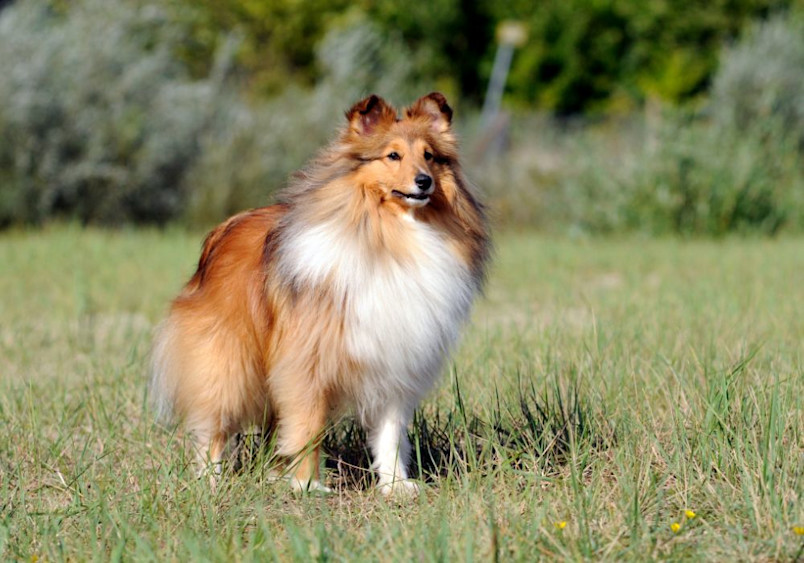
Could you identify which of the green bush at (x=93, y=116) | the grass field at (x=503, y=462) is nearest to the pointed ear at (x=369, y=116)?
the grass field at (x=503, y=462)

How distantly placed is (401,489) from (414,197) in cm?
116

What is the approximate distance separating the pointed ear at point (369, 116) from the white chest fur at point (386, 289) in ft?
1.68

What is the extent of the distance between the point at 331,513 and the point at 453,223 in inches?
50.4

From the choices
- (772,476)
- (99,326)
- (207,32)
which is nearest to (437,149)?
(772,476)

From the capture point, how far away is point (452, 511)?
379 cm

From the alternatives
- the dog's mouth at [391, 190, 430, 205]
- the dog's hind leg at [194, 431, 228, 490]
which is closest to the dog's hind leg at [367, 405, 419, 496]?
the dog's hind leg at [194, 431, 228, 490]

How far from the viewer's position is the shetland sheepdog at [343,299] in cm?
426

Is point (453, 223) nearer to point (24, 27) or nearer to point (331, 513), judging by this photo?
point (331, 513)

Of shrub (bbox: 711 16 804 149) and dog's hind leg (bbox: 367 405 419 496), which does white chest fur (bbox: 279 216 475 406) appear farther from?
shrub (bbox: 711 16 804 149)

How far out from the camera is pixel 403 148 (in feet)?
14.5

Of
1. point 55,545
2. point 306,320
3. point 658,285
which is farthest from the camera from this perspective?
point 658,285

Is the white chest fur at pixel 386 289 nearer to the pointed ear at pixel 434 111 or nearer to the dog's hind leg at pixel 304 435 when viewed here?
the dog's hind leg at pixel 304 435

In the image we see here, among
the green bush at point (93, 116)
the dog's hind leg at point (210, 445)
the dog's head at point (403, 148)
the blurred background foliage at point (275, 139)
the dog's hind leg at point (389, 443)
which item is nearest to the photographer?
the dog's head at point (403, 148)

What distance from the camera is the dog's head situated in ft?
14.2
